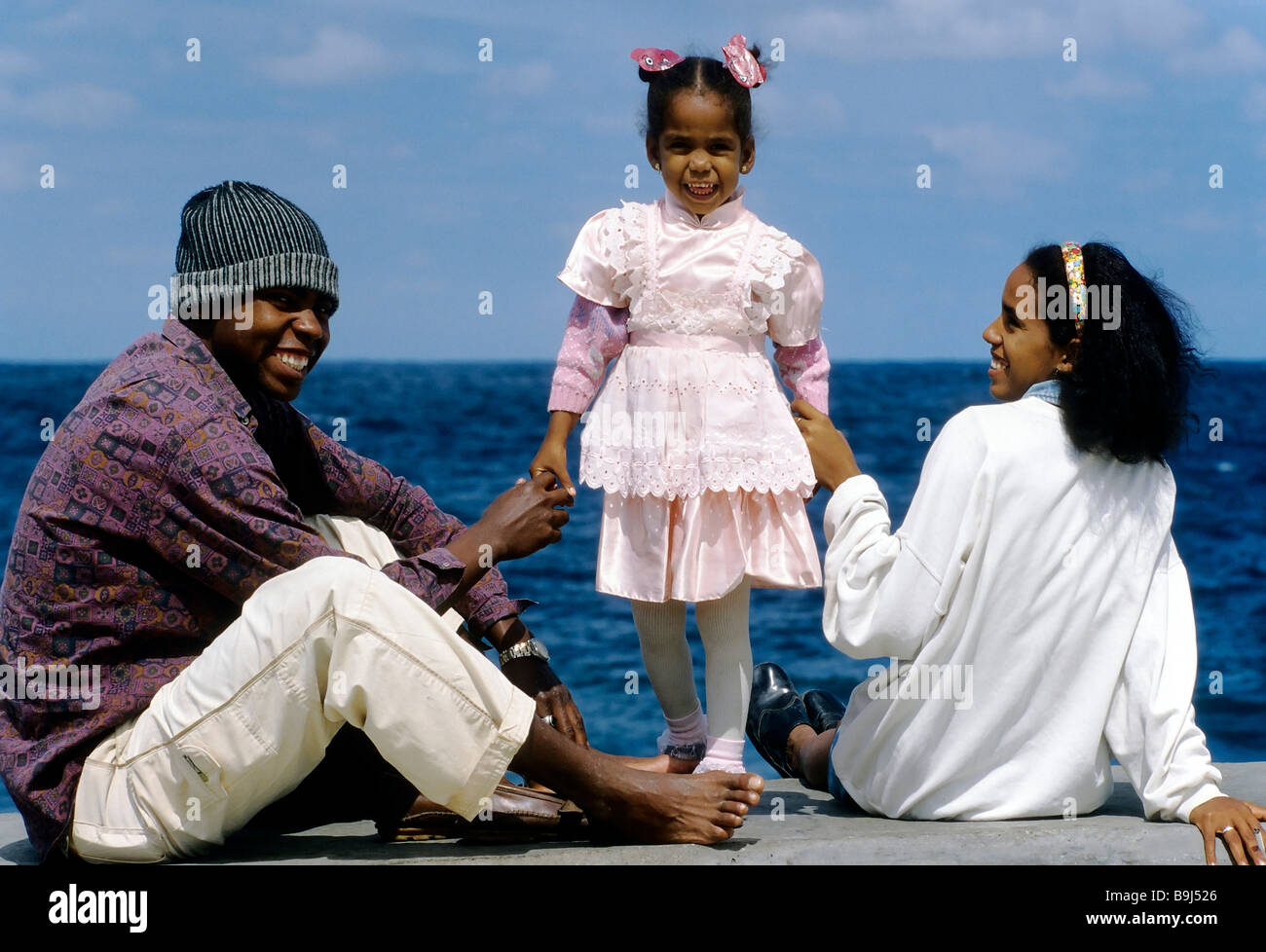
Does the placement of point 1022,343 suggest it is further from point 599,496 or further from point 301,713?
point 599,496

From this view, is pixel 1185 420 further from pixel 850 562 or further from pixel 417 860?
pixel 417 860

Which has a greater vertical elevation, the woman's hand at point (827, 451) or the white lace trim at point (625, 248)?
the white lace trim at point (625, 248)

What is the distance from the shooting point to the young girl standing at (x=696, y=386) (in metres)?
3.58

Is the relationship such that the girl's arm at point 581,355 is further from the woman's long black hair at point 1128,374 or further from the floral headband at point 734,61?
the woman's long black hair at point 1128,374

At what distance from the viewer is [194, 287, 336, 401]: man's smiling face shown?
2988mm

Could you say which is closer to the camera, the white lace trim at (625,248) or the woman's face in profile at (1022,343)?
the woman's face in profile at (1022,343)

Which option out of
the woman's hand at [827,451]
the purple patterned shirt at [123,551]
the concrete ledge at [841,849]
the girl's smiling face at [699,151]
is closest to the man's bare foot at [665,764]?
the concrete ledge at [841,849]

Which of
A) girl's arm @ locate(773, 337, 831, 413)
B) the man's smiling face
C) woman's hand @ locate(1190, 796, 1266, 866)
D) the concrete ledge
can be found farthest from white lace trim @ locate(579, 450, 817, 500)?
woman's hand @ locate(1190, 796, 1266, 866)

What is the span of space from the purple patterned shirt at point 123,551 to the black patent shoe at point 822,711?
1.54 meters

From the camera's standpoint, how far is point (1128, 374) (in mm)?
2900

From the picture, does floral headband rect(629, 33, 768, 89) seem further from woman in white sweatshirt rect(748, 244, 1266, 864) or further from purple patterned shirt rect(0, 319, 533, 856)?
purple patterned shirt rect(0, 319, 533, 856)

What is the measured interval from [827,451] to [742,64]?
1.10 metres

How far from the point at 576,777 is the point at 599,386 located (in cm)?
140
